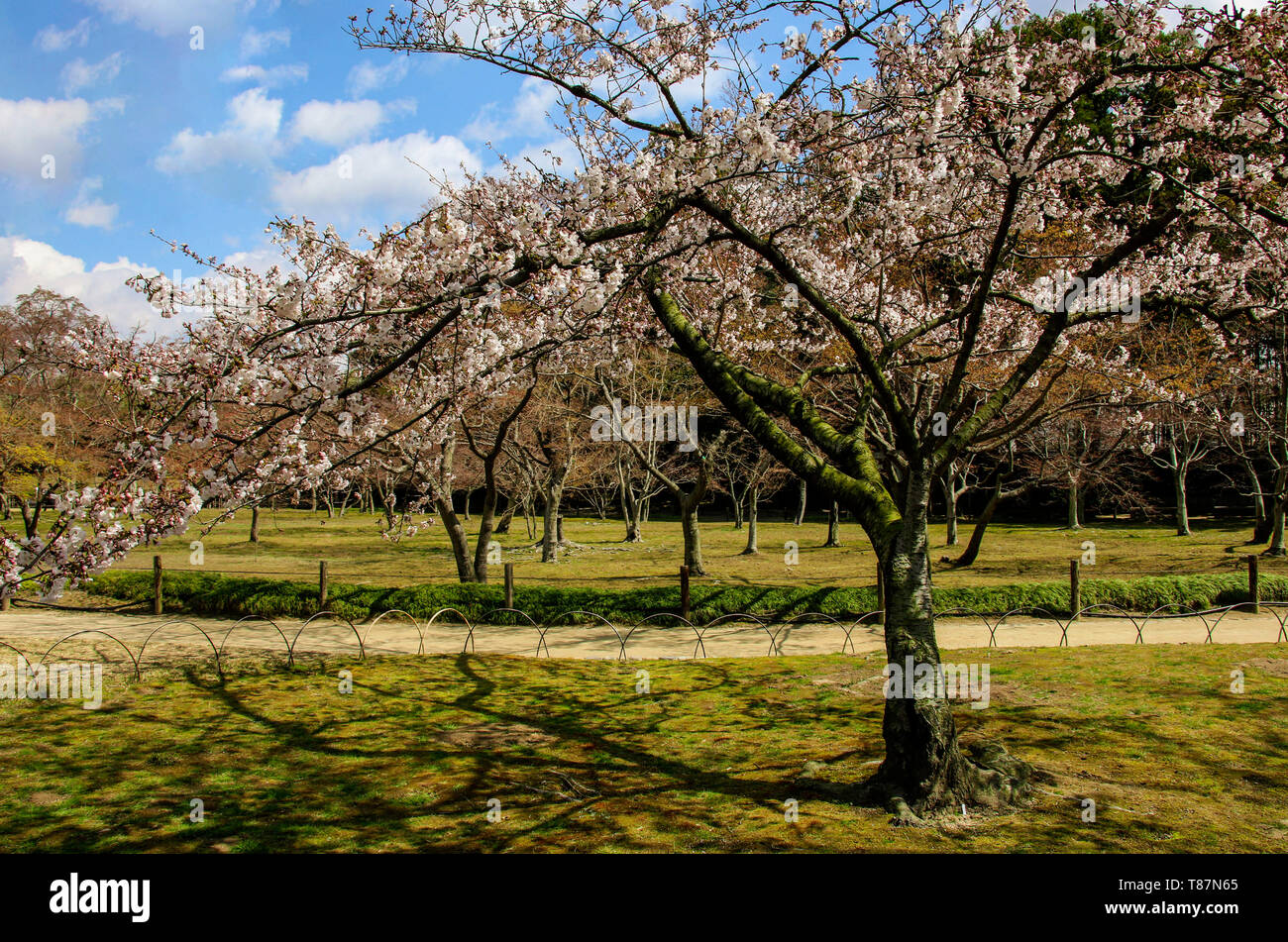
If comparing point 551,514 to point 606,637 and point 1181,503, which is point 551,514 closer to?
point 606,637

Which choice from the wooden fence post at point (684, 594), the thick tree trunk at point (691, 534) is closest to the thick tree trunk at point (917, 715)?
the wooden fence post at point (684, 594)

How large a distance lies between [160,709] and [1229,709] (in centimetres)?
1094

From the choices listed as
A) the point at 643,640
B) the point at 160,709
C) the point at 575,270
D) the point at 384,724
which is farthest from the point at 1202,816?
the point at 160,709

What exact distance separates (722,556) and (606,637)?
44.3 feet

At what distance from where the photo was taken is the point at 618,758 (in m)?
6.51

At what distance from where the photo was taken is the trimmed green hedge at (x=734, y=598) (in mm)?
14055

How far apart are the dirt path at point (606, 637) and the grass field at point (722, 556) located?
2.90m

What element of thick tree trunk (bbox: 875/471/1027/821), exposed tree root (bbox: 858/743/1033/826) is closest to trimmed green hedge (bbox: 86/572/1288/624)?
exposed tree root (bbox: 858/743/1033/826)

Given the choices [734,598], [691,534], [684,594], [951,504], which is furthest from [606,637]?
[951,504]

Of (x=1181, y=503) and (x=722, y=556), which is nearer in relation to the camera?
(x=722, y=556)

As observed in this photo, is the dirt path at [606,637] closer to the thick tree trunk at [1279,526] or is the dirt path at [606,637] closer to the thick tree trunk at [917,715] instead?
the thick tree trunk at [917,715]

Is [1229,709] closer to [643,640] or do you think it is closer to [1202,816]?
[1202,816]

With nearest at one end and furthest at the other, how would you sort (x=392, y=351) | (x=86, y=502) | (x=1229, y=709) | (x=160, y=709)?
(x=86, y=502)
(x=392, y=351)
(x=1229, y=709)
(x=160, y=709)

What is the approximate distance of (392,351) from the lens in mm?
5395
